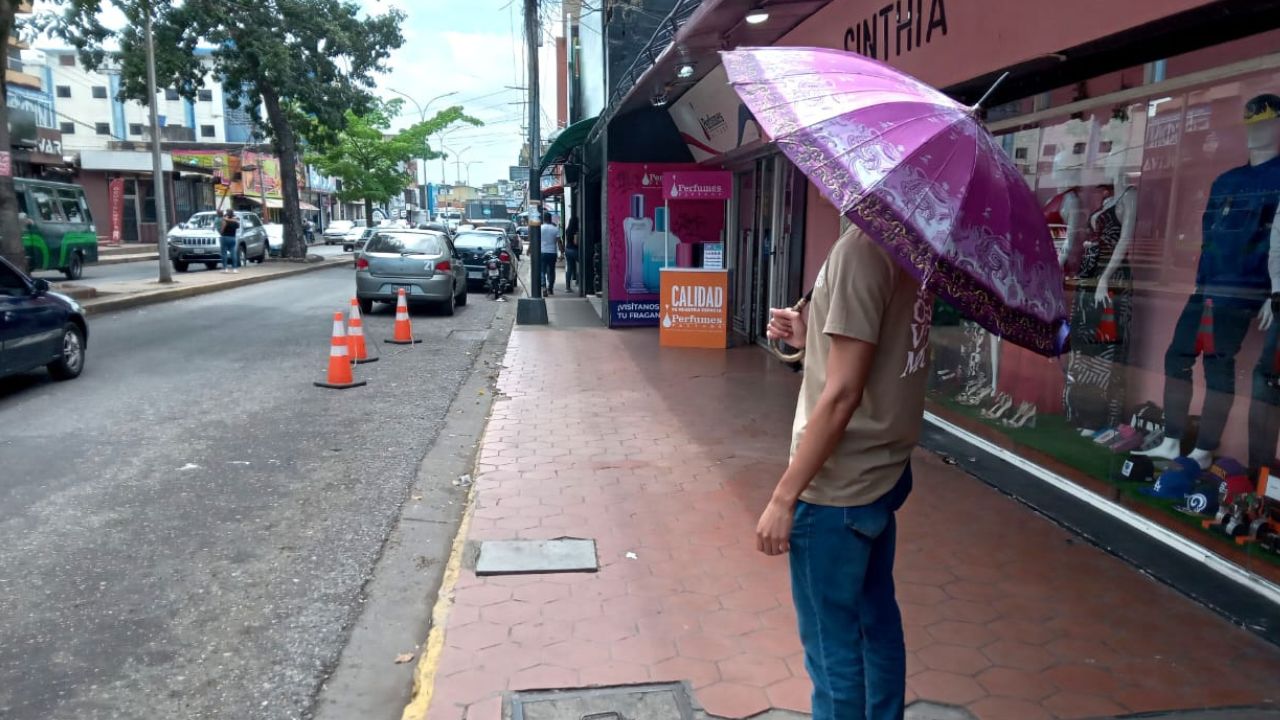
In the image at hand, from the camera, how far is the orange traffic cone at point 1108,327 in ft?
16.4

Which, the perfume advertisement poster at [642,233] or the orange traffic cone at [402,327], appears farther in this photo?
the perfume advertisement poster at [642,233]

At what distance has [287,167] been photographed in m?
29.1

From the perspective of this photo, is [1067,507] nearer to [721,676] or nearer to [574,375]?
[721,676]

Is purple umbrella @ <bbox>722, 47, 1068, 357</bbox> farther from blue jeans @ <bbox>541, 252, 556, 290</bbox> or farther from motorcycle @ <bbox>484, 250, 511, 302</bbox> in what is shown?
blue jeans @ <bbox>541, 252, 556, 290</bbox>

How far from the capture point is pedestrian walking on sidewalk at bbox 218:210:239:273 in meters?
24.7

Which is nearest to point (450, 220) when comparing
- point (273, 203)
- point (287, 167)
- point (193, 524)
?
point (273, 203)

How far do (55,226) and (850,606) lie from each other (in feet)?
78.4

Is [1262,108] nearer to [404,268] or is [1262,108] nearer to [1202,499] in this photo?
[1202,499]

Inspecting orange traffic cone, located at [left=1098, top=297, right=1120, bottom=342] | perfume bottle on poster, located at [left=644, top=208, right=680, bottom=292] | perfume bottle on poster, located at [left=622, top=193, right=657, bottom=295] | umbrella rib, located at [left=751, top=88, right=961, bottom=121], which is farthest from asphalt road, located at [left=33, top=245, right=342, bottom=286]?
umbrella rib, located at [left=751, top=88, right=961, bottom=121]

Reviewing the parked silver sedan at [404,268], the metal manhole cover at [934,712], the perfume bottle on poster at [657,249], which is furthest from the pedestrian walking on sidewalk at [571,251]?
the metal manhole cover at [934,712]

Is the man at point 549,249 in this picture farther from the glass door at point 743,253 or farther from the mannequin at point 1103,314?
the mannequin at point 1103,314

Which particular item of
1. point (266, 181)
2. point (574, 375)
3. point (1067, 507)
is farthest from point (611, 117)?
point (266, 181)

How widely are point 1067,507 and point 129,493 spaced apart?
18.9ft

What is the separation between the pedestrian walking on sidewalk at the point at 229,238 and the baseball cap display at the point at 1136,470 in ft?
80.3
